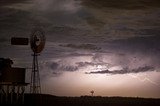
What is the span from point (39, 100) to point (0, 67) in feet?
64.1

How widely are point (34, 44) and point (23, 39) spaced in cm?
289

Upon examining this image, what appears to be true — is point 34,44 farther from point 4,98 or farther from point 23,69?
point 4,98

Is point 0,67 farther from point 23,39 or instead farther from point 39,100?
point 39,100

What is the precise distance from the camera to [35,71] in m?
71.8

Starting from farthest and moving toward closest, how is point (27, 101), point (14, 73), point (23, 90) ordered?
point (27, 101), point (23, 90), point (14, 73)

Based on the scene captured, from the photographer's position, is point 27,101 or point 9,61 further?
point 27,101

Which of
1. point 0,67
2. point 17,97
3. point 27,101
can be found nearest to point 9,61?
point 0,67

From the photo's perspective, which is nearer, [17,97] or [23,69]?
[23,69]

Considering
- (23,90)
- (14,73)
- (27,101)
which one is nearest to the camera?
(14,73)

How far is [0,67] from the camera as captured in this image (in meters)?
69.1

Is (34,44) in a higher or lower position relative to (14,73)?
higher

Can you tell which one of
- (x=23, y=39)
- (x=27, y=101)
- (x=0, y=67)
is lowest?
(x=27, y=101)

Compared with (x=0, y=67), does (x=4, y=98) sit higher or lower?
lower

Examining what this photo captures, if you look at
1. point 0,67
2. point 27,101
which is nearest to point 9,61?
point 0,67
